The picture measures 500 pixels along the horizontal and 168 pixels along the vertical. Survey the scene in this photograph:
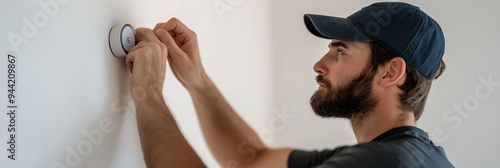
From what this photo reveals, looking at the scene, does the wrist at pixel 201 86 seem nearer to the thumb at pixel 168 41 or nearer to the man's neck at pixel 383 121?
the thumb at pixel 168 41

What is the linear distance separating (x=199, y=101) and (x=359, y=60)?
41cm

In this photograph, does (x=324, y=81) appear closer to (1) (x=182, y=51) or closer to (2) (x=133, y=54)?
(1) (x=182, y=51)

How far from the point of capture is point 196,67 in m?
1.09

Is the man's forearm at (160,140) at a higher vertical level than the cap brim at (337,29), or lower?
lower

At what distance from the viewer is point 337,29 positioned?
1097 millimetres

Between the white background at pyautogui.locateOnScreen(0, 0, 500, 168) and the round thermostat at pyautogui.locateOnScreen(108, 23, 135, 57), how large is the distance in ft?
0.04

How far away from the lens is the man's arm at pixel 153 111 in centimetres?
80

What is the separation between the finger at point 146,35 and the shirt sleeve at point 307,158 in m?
0.49

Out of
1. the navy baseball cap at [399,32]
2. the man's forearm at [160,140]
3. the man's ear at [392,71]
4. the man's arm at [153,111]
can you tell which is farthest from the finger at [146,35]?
the man's ear at [392,71]

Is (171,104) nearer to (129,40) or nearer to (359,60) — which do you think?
(129,40)

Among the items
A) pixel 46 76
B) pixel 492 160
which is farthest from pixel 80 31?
pixel 492 160

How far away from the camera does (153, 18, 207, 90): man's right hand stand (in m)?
0.98

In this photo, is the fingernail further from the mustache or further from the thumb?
the mustache

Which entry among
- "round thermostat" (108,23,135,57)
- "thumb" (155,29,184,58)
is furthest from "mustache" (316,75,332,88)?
"round thermostat" (108,23,135,57)
